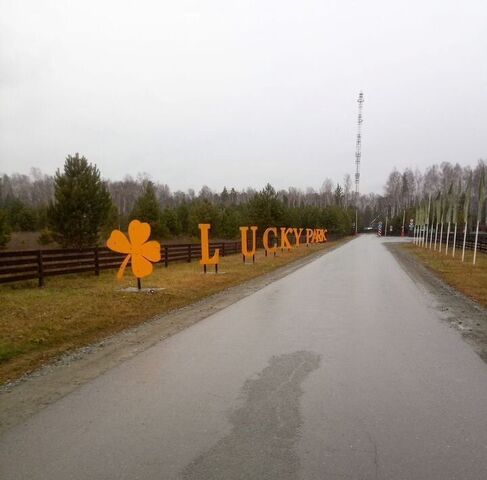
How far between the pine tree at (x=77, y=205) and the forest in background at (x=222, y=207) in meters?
0.74

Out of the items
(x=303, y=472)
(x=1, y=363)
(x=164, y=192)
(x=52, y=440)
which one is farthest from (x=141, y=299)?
(x=164, y=192)

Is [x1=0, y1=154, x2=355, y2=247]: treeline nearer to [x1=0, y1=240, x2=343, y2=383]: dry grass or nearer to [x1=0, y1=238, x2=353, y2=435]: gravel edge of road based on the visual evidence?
[x1=0, y1=240, x2=343, y2=383]: dry grass

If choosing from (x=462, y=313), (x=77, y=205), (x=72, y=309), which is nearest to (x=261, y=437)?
(x=72, y=309)

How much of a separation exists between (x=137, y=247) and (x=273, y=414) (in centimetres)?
975

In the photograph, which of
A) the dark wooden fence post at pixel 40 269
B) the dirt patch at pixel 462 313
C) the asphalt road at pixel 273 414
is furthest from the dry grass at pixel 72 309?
the dirt patch at pixel 462 313

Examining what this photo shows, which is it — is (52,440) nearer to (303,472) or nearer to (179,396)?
(179,396)

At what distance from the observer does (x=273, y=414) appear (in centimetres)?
422

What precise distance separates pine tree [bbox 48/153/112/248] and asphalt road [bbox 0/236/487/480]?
77.4 feet

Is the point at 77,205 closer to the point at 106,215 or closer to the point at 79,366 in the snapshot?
the point at 106,215

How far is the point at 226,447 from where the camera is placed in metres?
3.57

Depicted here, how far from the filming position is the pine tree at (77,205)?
28578mm

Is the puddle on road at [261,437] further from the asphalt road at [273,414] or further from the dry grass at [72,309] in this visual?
the dry grass at [72,309]

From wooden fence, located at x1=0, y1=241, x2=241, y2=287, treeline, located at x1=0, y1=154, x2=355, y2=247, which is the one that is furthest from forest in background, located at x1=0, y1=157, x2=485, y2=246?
wooden fence, located at x1=0, y1=241, x2=241, y2=287

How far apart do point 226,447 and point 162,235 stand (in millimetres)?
47133
